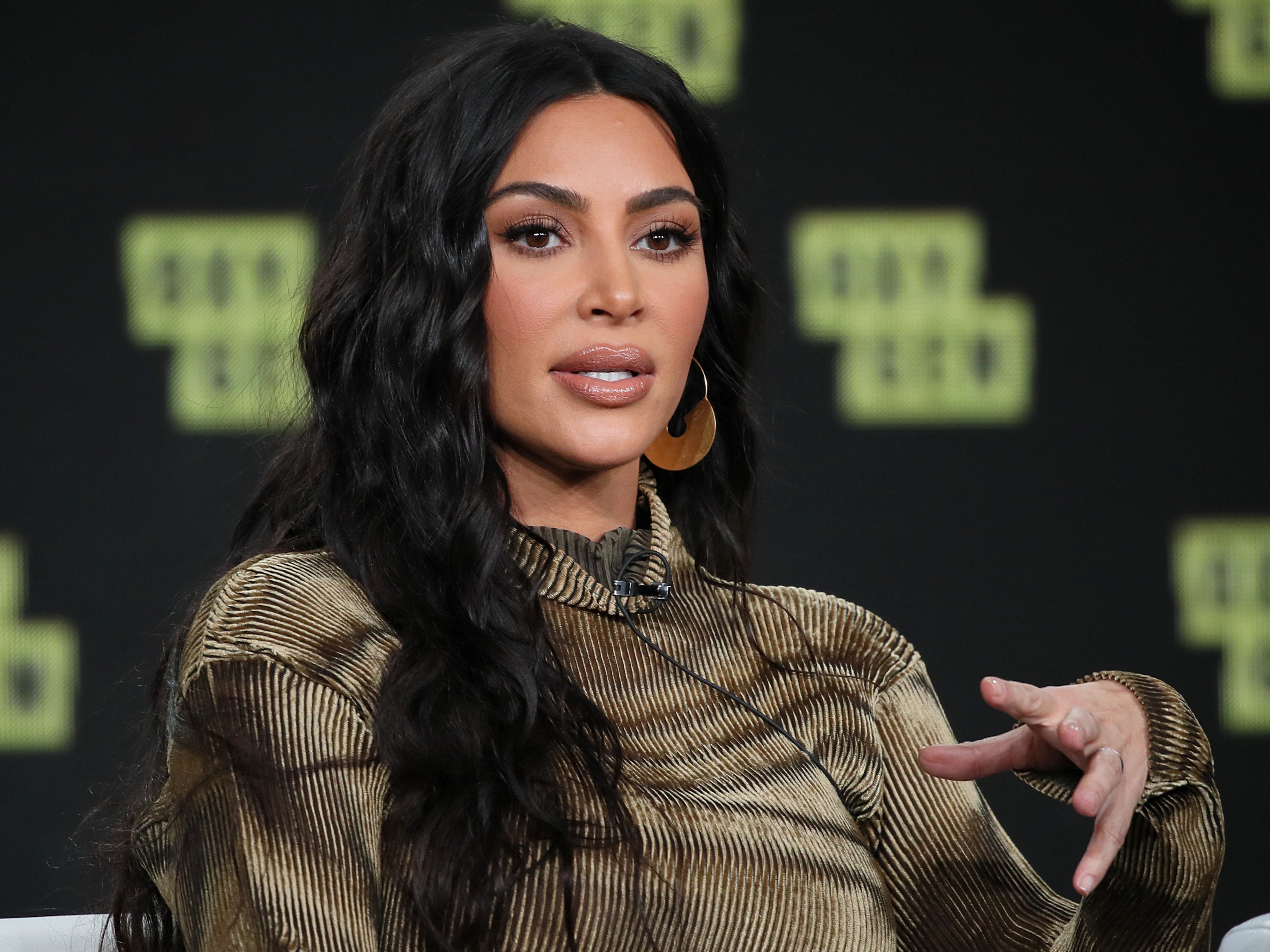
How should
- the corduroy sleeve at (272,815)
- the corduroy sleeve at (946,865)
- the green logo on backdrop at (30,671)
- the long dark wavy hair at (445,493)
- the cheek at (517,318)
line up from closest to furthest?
the corduroy sleeve at (272,815) → the long dark wavy hair at (445,493) → the cheek at (517,318) → the corduroy sleeve at (946,865) → the green logo on backdrop at (30,671)

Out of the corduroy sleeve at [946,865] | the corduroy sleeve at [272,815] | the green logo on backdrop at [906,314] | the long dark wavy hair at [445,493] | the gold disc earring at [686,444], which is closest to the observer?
the corduroy sleeve at [272,815]

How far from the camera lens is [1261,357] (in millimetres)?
2689

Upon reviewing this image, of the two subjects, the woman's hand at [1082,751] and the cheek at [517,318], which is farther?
the cheek at [517,318]

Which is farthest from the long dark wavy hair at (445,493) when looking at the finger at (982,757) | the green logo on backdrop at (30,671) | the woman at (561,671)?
the green logo on backdrop at (30,671)

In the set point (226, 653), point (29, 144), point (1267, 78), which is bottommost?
point (226, 653)

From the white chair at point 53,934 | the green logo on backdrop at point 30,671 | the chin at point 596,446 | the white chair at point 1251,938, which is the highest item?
the chin at point 596,446

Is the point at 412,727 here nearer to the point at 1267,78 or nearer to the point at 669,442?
the point at 669,442

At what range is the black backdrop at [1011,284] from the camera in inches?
104

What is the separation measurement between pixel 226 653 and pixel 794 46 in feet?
5.96

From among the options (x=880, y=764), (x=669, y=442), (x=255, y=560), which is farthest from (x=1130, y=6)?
(x=255, y=560)

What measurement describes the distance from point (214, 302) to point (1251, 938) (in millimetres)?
1831

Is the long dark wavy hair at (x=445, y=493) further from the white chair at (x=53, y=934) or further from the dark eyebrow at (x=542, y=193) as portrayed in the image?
the white chair at (x=53, y=934)

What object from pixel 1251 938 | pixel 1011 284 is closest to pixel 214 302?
pixel 1011 284

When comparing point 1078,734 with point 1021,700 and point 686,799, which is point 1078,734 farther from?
point 686,799
